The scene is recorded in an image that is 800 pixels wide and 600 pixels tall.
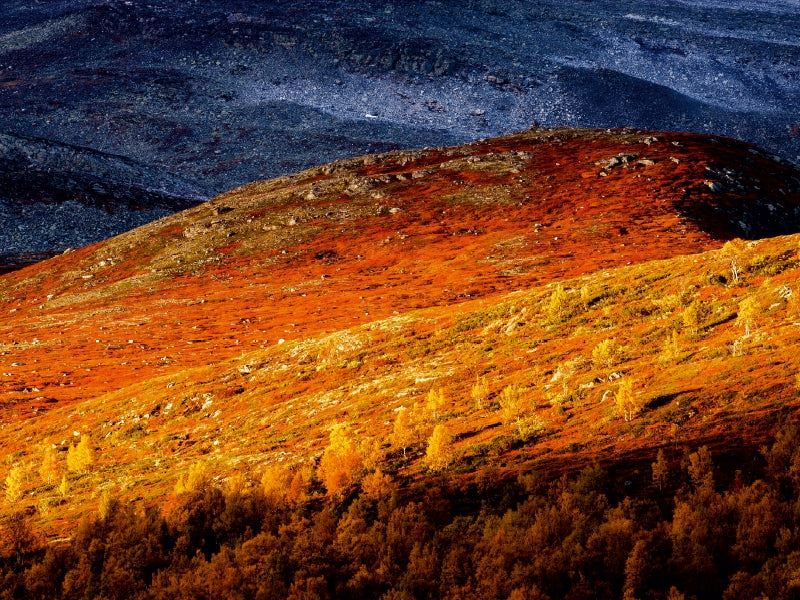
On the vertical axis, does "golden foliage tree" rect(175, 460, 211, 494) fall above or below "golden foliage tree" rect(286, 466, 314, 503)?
below

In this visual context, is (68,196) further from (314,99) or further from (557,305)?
(557,305)

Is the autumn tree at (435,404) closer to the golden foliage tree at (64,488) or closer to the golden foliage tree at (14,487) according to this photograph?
the golden foliage tree at (64,488)

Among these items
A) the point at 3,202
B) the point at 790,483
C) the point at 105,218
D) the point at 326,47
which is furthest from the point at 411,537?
the point at 326,47

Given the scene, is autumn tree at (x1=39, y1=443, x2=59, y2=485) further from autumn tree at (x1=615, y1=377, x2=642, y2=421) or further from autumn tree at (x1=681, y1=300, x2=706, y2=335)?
autumn tree at (x1=681, y1=300, x2=706, y2=335)

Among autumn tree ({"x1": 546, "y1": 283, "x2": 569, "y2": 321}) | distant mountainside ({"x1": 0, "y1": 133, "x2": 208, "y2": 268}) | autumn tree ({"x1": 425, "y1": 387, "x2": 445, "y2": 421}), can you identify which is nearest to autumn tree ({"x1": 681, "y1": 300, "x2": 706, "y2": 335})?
autumn tree ({"x1": 546, "y1": 283, "x2": 569, "y2": 321})

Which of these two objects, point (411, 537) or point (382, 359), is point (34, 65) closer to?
point (382, 359)

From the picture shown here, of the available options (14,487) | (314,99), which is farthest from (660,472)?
(314,99)
